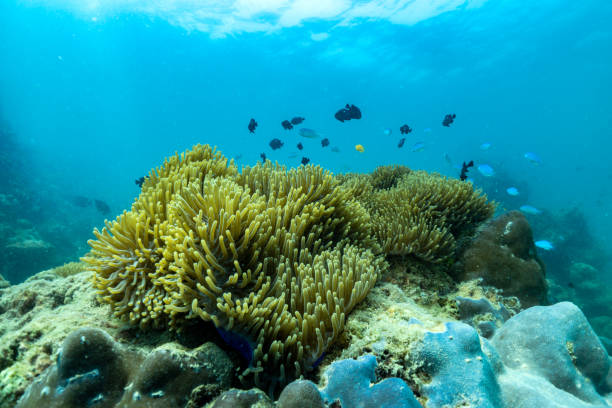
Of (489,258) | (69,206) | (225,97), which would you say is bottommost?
(489,258)

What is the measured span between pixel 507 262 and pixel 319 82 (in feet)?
203

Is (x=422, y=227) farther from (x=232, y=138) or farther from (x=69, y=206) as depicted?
(x=232, y=138)

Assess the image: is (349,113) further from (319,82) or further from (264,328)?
(319,82)

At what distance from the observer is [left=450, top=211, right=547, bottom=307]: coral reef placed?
13.7 feet

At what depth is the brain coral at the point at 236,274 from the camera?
206 cm

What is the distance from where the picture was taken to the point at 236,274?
2.14 m

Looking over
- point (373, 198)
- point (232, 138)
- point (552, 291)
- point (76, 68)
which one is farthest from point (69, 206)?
point (232, 138)

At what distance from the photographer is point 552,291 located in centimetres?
1383

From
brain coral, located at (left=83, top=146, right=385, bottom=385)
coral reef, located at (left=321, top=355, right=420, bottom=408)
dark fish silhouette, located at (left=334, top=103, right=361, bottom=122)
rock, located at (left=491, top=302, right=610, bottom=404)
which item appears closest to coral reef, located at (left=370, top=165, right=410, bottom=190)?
dark fish silhouette, located at (left=334, top=103, right=361, bottom=122)

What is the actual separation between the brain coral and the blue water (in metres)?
12.8

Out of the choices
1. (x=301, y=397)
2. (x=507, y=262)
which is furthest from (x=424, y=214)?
(x=301, y=397)

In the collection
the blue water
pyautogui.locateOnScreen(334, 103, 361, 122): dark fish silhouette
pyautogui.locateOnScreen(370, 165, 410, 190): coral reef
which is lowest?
pyautogui.locateOnScreen(370, 165, 410, 190): coral reef

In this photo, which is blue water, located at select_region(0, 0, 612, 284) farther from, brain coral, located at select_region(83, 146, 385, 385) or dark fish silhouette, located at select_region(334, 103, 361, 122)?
brain coral, located at select_region(83, 146, 385, 385)

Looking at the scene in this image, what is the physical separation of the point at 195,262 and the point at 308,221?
1.17 meters
